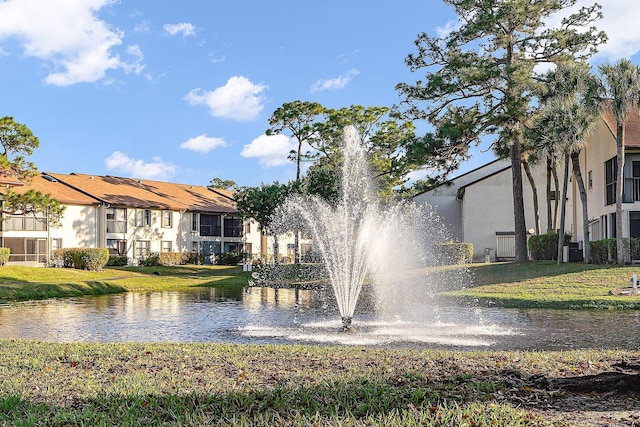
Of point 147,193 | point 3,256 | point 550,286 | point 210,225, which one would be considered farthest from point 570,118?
point 147,193

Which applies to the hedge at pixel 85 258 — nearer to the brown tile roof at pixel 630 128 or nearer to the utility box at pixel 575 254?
the utility box at pixel 575 254

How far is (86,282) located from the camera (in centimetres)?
3041

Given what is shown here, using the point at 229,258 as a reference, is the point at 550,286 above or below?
below

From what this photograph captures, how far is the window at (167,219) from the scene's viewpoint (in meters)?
54.2

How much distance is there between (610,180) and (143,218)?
34.4m

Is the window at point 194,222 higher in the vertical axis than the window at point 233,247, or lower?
higher

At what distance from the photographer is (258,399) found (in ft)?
20.1

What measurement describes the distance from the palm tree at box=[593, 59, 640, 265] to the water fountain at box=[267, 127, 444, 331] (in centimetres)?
879

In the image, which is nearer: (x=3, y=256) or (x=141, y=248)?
(x=3, y=256)

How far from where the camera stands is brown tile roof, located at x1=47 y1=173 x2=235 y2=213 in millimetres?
51156

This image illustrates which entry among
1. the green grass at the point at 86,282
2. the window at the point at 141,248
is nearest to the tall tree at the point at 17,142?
the green grass at the point at 86,282

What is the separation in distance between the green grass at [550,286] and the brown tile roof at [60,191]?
2877 cm

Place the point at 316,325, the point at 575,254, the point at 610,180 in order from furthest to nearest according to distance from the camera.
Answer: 1. the point at 575,254
2. the point at 610,180
3. the point at 316,325

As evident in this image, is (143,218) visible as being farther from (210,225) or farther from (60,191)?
(210,225)
